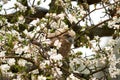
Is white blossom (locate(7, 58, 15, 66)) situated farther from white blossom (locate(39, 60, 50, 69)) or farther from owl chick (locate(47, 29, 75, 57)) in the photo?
owl chick (locate(47, 29, 75, 57))

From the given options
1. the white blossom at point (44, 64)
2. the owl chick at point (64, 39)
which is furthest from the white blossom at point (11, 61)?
the owl chick at point (64, 39)

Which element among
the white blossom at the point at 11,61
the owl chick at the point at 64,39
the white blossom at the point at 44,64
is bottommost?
the white blossom at the point at 44,64

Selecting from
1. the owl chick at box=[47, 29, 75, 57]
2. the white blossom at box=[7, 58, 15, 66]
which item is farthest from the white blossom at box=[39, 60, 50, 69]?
the owl chick at box=[47, 29, 75, 57]

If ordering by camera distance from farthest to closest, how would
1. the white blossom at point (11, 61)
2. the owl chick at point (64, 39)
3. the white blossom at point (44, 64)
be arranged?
the owl chick at point (64, 39), the white blossom at point (11, 61), the white blossom at point (44, 64)

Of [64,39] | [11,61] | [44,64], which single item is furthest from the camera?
[64,39]

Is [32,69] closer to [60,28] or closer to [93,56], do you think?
[60,28]

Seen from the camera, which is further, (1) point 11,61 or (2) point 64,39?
(2) point 64,39

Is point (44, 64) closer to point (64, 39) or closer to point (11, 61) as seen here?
point (11, 61)

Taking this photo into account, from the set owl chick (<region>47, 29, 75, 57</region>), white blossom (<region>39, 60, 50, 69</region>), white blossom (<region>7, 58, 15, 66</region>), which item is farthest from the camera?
owl chick (<region>47, 29, 75, 57</region>)

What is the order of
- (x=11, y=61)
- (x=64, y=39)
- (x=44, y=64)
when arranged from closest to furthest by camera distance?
(x=44, y=64) → (x=11, y=61) → (x=64, y=39)

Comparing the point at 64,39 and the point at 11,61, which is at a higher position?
the point at 64,39

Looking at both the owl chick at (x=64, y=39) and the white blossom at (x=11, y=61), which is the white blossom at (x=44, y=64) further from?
the owl chick at (x=64, y=39)

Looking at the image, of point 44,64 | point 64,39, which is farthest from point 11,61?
point 64,39

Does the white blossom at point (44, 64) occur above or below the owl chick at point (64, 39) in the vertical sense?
below
